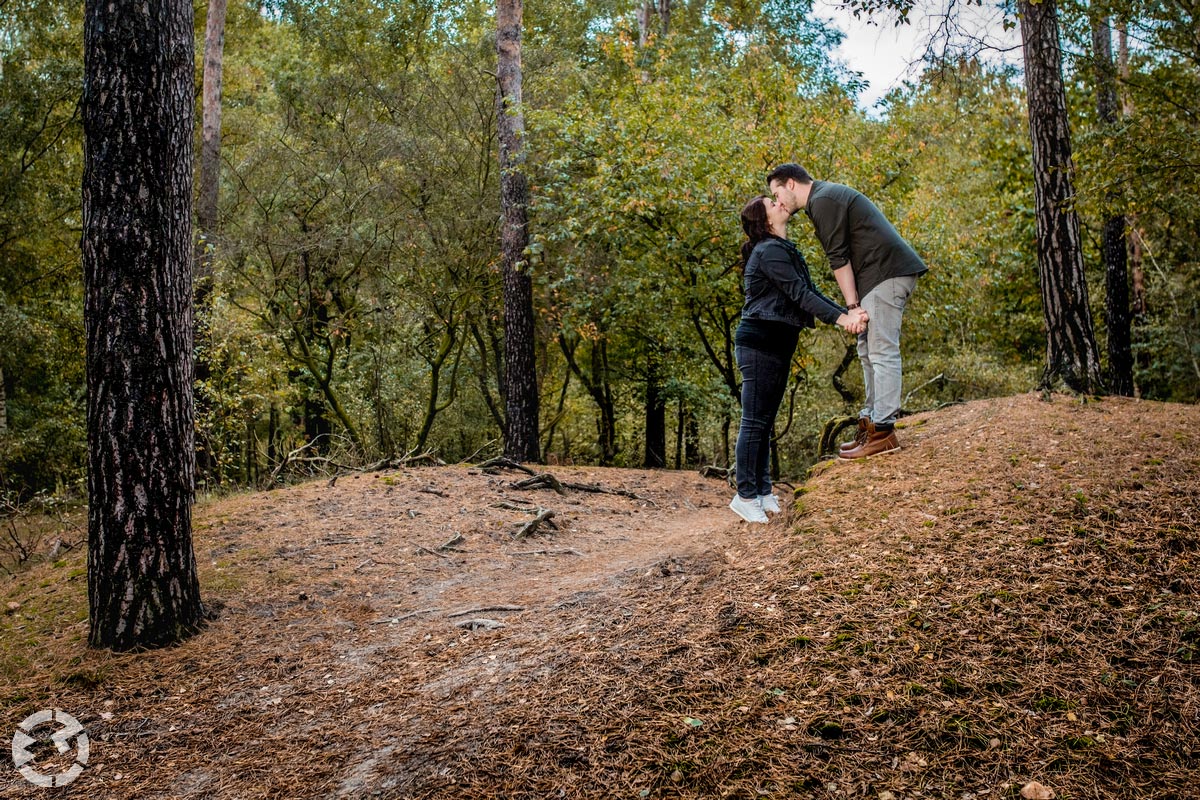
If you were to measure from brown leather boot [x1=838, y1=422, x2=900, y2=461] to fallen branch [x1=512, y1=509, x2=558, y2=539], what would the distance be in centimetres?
272

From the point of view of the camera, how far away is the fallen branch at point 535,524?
6277 millimetres

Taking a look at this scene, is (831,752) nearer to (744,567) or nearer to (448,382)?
(744,567)

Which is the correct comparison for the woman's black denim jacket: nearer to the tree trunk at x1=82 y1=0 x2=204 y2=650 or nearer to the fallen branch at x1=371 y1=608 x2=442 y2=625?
the fallen branch at x1=371 y1=608 x2=442 y2=625

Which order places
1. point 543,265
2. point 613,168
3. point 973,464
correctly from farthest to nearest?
point 543,265 < point 613,168 < point 973,464

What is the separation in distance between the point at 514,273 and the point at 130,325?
7.38 meters

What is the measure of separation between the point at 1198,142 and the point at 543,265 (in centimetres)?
936

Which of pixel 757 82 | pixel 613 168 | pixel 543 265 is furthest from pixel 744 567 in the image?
pixel 757 82

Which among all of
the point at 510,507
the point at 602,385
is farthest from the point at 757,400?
the point at 602,385

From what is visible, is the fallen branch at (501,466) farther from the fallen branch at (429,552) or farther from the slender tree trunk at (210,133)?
the slender tree trunk at (210,133)

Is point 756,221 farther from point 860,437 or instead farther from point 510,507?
point 510,507

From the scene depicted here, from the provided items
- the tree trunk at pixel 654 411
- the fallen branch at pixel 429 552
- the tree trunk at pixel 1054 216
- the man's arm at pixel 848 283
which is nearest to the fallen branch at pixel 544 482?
the fallen branch at pixel 429 552

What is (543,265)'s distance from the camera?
12961mm

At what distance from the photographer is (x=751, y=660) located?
283cm

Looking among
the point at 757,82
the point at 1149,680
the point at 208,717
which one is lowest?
the point at 208,717
